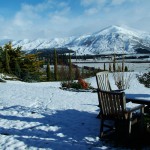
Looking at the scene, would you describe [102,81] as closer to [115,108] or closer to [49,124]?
[49,124]

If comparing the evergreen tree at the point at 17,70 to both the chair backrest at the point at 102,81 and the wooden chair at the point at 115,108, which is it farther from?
the wooden chair at the point at 115,108

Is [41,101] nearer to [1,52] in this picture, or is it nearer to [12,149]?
[12,149]

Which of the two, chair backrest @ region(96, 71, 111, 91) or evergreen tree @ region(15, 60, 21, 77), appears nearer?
chair backrest @ region(96, 71, 111, 91)

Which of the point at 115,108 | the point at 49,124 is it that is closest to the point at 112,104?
the point at 115,108

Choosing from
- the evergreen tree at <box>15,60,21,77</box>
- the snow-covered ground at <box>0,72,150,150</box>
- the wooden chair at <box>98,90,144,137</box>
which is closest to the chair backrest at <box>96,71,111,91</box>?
the snow-covered ground at <box>0,72,150,150</box>

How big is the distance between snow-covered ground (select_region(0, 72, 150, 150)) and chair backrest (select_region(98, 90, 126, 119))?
2.05ft

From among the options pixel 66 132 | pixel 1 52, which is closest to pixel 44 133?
pixel 66 132

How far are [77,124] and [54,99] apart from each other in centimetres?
433

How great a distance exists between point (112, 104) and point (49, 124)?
90.8 inches

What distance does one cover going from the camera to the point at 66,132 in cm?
708

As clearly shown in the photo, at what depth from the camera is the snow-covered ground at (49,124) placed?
619 cm

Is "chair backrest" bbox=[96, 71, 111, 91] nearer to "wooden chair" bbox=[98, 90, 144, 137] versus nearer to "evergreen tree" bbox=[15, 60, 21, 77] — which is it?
"wooden chair" bbox=[98, 90, 144, 137]

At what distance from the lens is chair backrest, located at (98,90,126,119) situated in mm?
5902

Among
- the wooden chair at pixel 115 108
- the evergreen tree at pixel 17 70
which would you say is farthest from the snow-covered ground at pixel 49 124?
the evergreen tree at pixel 17 70
